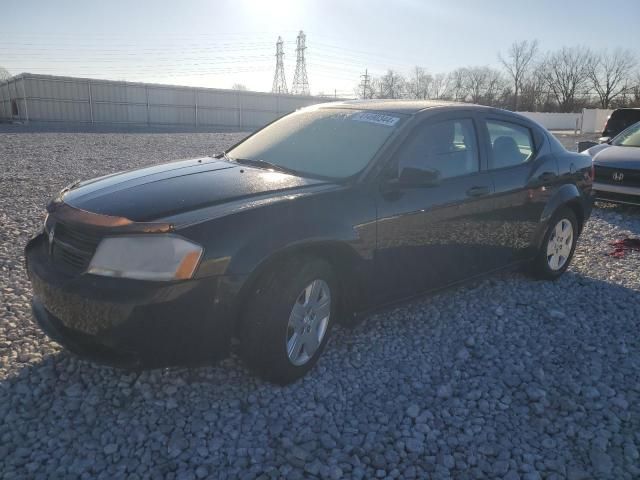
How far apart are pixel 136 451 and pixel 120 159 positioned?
12.4 metres

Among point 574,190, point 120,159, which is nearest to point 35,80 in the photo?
point 120,159

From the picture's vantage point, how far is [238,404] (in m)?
2.83

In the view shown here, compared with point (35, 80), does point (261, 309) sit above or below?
below

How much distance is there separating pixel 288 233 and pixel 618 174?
23.5ft

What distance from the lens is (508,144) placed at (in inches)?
175

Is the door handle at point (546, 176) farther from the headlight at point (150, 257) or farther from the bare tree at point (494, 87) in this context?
the bare tree at point (494, 87)

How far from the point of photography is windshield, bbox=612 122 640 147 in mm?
8867

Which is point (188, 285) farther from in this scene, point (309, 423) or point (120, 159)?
point (120, 159)

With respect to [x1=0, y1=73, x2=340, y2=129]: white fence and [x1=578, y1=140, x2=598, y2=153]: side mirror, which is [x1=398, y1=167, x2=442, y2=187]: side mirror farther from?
[x1=0, y1=73, x2=340, y2=129]: white fence

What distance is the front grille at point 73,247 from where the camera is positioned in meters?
2.65

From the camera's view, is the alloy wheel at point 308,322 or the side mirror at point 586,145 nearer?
the alloy wheel at point 308,322

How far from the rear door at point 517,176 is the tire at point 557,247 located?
0.26 m

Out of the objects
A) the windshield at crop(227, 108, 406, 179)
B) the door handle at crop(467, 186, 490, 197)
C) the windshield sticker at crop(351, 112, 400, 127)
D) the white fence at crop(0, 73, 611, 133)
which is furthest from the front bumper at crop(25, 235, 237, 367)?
the white fence at crop(0, 73, 611, 133)

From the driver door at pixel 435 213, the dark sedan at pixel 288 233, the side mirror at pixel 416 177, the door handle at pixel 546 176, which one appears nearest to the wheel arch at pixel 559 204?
the dark sedan at pixel 288 233
